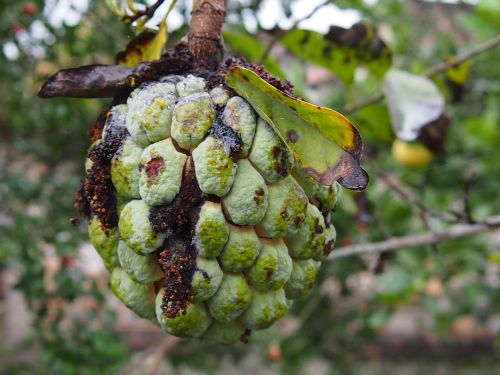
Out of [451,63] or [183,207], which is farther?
[451,63]

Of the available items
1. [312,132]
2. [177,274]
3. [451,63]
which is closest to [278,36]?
[451,63]

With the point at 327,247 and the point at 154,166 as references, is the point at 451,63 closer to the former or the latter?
the point at 327,247

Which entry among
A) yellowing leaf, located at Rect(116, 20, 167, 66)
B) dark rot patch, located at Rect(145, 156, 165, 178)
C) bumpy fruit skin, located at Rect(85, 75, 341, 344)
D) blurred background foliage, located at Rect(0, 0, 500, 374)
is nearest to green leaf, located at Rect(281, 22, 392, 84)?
blurred background foliage, located at Rect(0, 0, 500, 374)

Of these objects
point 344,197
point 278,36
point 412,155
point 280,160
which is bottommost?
point 412,155

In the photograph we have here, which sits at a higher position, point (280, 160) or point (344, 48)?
point (280, 160)

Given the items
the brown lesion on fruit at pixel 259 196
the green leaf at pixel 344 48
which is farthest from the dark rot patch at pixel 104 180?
the green leaf at pixel 344 48

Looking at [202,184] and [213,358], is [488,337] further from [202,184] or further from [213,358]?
[202,184]

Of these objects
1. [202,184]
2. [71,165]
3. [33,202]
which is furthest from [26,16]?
[202,184]
